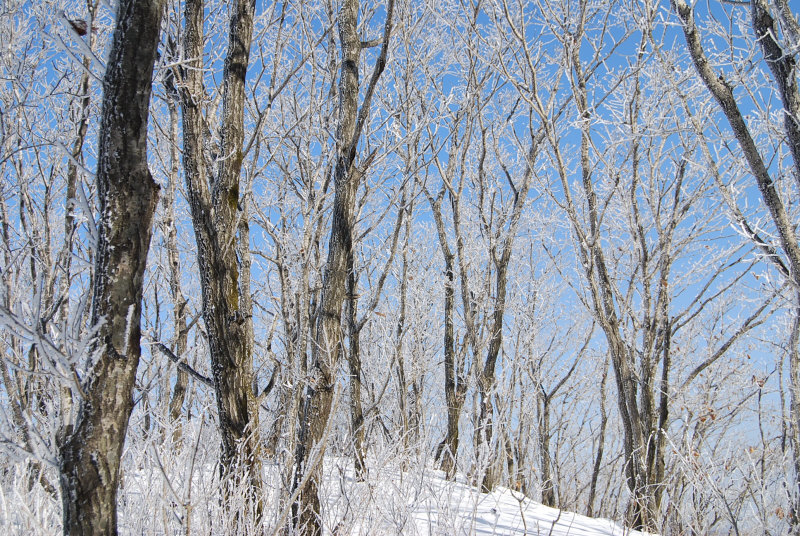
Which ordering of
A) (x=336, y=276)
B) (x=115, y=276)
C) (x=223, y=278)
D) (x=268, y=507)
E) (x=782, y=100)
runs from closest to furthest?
(x=115, y=276) < (x=782, y=100) < (x=268, y=507) < (x=223, y=278) < (x=336, y=276)

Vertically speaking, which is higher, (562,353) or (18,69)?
(18,69)

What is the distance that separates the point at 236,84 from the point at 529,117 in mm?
5252

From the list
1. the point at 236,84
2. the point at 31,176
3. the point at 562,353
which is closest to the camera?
the point at 236,84

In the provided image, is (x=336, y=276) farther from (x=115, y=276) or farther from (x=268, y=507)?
(x=115, y=276)

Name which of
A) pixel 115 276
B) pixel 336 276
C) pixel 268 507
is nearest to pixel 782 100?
pixel 336 276

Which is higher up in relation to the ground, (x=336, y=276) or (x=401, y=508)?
(x=336, y=276)

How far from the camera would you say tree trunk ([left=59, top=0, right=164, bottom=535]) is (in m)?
1.60

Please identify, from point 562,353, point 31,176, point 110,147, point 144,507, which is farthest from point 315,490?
point 562,353

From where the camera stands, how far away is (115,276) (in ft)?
5.59

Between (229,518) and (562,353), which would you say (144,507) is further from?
(562,353)

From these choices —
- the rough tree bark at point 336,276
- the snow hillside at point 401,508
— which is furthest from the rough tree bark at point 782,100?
the rough tree bark at point 336,276

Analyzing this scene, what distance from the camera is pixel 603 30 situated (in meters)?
6.33

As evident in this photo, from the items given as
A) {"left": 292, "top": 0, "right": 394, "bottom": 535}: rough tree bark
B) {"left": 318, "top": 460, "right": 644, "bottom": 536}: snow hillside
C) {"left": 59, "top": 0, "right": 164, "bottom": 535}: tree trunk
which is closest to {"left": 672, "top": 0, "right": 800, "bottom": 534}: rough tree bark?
{"left": 318, "top": 460, "right": 644, "bottom": 536}: snow hillside

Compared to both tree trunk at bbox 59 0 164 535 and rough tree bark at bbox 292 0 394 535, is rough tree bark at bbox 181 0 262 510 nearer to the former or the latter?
rough tree bark at bbox 292 0 394 535
